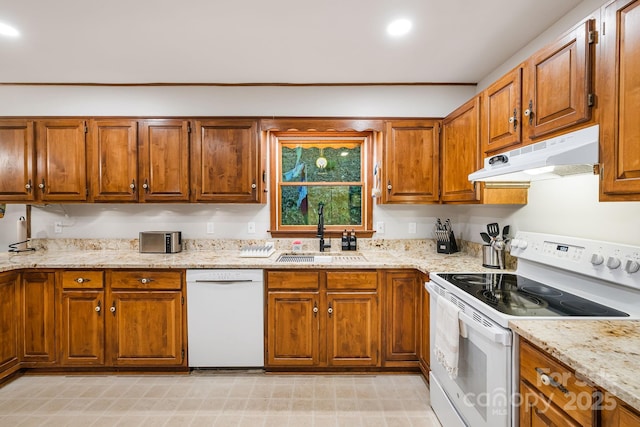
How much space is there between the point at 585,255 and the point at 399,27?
1.68 m

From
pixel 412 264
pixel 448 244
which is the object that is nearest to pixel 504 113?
pixel 412 264

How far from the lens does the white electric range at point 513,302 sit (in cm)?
130

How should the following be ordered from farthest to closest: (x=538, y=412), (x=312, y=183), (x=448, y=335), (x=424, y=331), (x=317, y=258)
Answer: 1. (x=312, y=183)
2. (x=317, y=258)
3. (x=424, y=331)
4. (x=448, y=335)
5. (x=538, y=412)

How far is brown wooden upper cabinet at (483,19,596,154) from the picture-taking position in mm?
1292

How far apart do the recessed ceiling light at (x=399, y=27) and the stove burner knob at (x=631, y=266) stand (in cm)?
171

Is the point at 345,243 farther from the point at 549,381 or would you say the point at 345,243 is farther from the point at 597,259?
the point at 549,381

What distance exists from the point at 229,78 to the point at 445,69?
1.88 metres

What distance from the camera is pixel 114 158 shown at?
274 centimetres

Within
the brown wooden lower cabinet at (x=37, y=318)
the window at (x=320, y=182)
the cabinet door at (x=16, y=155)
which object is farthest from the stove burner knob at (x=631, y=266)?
the cabinet door at (x=16, y=155)

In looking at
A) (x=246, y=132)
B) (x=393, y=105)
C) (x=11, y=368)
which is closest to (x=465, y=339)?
(x=393, y=105)

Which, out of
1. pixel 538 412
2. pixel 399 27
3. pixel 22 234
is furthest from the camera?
pixel 22 234

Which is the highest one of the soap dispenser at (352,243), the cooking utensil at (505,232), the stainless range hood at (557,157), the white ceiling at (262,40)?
the white ceiling at (262,40)

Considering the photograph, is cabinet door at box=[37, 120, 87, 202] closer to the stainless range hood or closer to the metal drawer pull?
the stainless range hood

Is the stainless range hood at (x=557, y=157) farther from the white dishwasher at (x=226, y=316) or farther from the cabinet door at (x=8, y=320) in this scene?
the cabinet door at (x=8, y=320)
